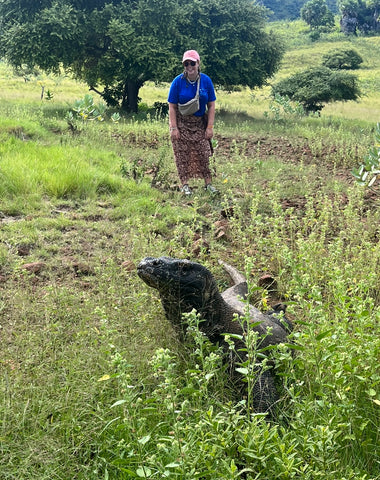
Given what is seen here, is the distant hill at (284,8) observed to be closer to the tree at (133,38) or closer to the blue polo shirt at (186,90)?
the tree at (133,38)

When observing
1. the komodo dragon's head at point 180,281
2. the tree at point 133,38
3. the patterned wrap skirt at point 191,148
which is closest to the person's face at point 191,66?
the patterned wrap skirt at point 191,148

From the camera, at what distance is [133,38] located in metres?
15.7

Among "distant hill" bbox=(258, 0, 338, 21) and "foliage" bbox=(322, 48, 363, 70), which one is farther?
"distant hill" bbox=(258, 0, 338, 21)

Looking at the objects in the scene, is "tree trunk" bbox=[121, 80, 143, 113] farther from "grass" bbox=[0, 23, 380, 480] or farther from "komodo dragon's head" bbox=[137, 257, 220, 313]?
"komodo dragon's head" bbox=[137, 257, 220, 313]

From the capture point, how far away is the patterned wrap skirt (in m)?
6.36

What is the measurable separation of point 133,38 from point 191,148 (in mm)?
10927

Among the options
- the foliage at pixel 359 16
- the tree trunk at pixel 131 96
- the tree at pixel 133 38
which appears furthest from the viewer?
the foliage at pixel 359 16

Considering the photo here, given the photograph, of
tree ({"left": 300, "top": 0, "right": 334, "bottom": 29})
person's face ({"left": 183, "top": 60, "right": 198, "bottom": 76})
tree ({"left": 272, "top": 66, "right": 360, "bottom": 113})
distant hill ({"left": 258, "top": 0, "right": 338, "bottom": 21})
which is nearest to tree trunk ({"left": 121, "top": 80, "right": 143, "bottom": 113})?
tree ({"left": 272, "top": 66, "right": 360, "bottom": 113})

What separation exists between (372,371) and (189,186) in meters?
5.00

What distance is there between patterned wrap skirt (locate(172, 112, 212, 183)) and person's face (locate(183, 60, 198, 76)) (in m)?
0.63

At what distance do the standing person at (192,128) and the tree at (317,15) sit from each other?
2902 inches

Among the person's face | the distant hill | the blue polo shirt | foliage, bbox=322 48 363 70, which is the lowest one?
the blue polo shirt

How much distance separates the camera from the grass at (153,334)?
69.1 inches

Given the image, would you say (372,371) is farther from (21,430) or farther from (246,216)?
(246,216)
